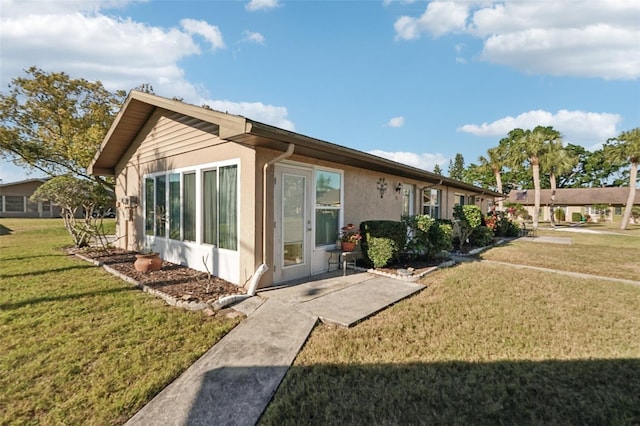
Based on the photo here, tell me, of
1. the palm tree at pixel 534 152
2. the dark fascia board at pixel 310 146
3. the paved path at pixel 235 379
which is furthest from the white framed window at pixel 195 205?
the palm tree at pixel 534 152

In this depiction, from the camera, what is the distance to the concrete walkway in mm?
2469

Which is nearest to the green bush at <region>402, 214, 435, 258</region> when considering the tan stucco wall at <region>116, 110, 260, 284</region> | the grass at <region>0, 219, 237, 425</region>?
the tan stucco wall at <region>116, 110, 260, 284</region>

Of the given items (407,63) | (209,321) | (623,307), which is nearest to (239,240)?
(209,321)

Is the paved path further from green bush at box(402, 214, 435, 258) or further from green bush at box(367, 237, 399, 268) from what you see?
green bush at box(402, 214, 435, 258)

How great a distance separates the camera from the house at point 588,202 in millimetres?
35469

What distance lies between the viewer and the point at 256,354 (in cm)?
334

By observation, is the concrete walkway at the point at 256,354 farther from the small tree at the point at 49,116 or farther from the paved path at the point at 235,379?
the small tree at the point at 49,116

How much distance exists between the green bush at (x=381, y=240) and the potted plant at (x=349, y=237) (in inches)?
12.7

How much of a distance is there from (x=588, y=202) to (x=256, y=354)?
48.1 meters

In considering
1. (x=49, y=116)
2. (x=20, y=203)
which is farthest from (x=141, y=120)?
(x=20, y=203)

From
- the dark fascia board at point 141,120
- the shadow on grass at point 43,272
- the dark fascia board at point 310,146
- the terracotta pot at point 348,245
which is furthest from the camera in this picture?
the terracotta pot at point 348,245

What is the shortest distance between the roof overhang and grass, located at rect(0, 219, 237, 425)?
2907 mm

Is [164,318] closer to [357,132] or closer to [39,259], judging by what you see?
[39,259]

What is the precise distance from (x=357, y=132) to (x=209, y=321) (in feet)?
51.3
